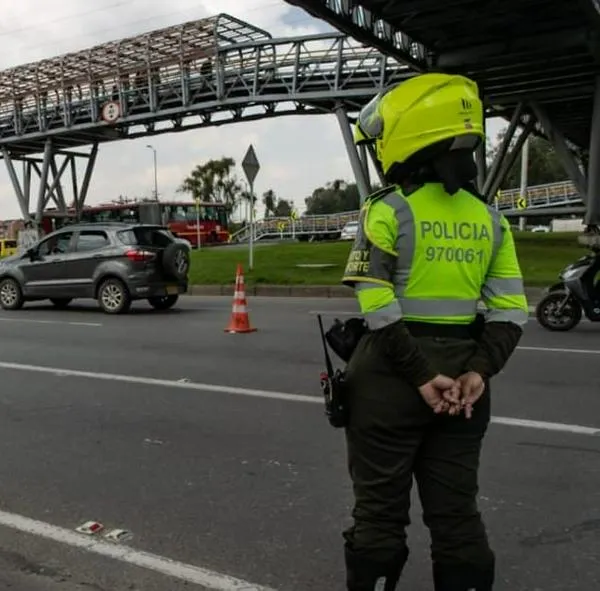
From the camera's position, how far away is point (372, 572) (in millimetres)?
2479

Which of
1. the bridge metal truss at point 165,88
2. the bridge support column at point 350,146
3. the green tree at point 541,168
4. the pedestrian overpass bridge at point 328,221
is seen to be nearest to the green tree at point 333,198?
the green tree at point 541,168

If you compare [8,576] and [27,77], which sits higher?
[27,77]

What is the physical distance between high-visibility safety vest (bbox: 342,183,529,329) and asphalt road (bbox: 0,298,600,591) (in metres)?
1.37

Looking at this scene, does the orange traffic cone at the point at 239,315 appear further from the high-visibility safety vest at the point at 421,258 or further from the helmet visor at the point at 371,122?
the high-visibility safety vest at the point at 421,258

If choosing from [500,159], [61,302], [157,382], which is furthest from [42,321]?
[500,159]

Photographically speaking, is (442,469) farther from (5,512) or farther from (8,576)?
(5,512)

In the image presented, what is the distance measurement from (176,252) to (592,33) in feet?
34.8

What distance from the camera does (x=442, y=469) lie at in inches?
98.9

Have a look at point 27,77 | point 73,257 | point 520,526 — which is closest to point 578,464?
point 520,526

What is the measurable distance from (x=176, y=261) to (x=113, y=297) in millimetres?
1354

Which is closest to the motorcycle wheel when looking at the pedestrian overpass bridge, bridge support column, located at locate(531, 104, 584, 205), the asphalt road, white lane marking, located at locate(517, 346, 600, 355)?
the asphalt road

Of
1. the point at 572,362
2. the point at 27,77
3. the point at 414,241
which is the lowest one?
the point at 572,362

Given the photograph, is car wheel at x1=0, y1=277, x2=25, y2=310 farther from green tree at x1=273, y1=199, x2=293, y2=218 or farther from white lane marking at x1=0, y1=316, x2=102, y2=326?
green tree at x1=273, y1=199, x2=293, y2=218

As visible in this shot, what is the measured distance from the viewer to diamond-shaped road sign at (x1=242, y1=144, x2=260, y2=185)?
19.8 m
